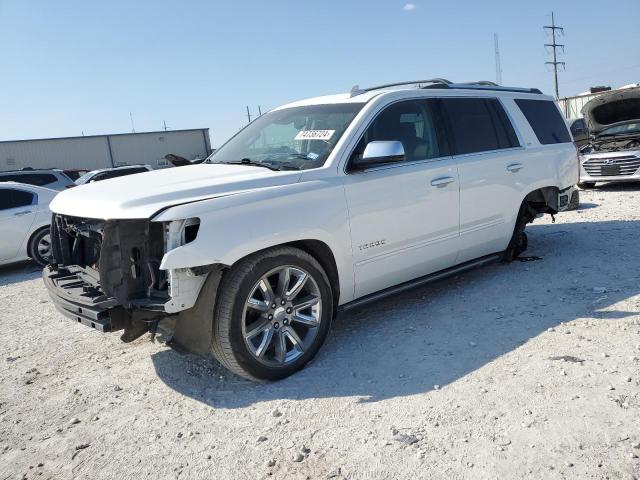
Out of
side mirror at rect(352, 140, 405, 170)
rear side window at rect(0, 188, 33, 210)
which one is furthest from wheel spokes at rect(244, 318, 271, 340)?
rear side window at rect(0, 188, 33, 210)

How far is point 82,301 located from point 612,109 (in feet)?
40.2

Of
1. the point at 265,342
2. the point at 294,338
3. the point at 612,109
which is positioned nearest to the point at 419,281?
the point at 294,338

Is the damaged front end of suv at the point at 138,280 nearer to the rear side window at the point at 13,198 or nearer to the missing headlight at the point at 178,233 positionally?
the missing headlight at the point at 178,233

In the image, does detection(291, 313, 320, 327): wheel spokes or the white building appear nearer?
detection(291, 313, 320, 327): wheel spokes

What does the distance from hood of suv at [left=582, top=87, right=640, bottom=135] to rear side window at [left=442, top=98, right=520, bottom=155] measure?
24.9 ft

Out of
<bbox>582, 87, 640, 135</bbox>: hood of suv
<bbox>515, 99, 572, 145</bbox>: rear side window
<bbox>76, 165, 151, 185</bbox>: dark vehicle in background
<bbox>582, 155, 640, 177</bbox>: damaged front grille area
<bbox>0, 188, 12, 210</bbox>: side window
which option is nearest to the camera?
<bbox>515, 99, 572, 145</bbox>: rear side window

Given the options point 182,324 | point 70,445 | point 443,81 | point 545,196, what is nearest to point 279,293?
point 182,324

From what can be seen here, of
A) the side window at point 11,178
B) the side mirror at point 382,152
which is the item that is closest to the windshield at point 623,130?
the side mirror at point 382,152

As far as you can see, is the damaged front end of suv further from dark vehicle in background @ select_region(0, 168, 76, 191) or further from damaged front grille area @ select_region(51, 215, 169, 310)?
dark vehicle in background @ select_region(0, 168, 76, 191)

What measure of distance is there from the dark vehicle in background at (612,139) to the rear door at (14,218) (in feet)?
36.3

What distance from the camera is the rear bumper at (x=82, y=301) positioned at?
329 centimetres

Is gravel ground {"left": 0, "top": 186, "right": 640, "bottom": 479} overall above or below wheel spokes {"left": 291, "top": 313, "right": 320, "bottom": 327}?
below

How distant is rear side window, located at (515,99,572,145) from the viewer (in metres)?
5.81

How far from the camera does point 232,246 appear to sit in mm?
3271
